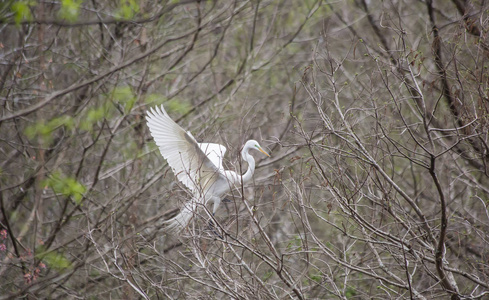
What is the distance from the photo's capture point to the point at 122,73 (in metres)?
6.56

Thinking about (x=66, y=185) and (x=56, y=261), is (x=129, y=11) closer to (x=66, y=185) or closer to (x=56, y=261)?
(x=66, y=185)

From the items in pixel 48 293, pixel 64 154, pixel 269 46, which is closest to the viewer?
pixel 48 293

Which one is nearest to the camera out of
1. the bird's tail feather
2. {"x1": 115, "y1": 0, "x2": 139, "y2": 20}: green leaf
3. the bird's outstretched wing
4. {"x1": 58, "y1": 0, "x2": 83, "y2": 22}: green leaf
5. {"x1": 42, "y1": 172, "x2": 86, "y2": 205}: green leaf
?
the bird's tail feather

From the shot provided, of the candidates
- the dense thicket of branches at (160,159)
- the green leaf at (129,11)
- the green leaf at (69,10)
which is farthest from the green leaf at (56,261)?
the green leaf at (129,11)

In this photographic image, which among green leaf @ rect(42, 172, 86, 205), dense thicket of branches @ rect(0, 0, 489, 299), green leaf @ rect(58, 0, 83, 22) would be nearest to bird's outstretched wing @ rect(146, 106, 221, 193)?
dense thicket of branches @ rect(0, 0, 489, 299)

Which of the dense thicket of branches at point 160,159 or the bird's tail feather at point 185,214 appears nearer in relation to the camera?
the bird's tail feather at point 185,214

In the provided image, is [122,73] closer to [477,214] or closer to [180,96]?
[180,96]

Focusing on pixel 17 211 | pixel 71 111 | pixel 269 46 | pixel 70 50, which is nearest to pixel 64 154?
pixel 71 111

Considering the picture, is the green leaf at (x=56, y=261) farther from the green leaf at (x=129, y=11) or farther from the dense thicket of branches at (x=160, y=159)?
the green leaf at (x=129, y=11)

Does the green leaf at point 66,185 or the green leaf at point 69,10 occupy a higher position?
the green leaf at point 69,10

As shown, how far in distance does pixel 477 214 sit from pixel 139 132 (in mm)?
4058

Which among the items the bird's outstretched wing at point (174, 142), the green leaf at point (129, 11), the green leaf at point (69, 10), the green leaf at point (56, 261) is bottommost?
the green leaf at point (56, 261)

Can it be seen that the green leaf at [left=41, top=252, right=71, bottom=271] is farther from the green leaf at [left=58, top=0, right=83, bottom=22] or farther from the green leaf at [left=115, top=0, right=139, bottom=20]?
A: the green leaf at [left=115, top=0, right=139, bottom=20]

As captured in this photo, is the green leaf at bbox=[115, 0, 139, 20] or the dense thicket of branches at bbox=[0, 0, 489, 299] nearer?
the dense thicket of branches at bbox=[0, 0, 489, 299]
